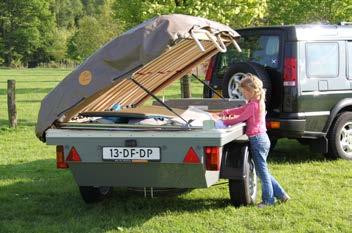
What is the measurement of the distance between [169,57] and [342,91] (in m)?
3.44

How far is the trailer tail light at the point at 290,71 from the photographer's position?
27.9 feet

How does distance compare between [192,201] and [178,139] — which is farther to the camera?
[192,201]

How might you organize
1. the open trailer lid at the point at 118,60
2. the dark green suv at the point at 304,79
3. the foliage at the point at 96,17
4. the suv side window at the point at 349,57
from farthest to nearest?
the foliage at the point at 96,17
the suv side window at the point at 349,57
the dark green suv at the point at 304,79
the open trailer lid at the point at 118,60

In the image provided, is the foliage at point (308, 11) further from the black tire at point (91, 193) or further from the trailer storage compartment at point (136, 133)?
the trailer storage compartment at point (136, 133)

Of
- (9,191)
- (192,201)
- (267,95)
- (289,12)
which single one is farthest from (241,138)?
(289,12)

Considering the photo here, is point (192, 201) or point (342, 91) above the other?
point (342, 91)

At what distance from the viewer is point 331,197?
6.92m

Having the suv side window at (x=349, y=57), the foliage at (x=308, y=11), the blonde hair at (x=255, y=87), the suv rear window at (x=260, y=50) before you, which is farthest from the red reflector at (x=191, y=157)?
the foliage at (x=308, y=11)

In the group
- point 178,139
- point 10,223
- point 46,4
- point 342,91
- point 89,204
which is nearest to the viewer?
point 178,139

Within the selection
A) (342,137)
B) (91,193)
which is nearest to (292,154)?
(342,137)

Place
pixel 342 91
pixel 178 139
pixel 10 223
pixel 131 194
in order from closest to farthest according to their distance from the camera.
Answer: pixel 178 139, pixel 10 223, pixel 131 194, pixel 342 91

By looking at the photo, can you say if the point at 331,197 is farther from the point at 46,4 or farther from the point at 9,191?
the point at 46,4

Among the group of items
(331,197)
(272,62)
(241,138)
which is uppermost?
(272,62)

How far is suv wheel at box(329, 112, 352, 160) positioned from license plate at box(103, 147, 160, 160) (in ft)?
14.3
